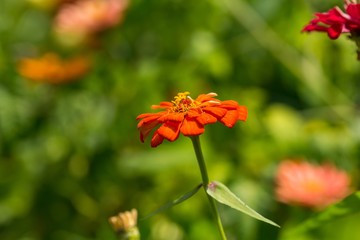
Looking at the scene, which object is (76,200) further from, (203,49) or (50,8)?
(50,8)

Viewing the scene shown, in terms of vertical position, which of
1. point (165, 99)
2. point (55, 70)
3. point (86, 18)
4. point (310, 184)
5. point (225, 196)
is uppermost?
point (86, 18)

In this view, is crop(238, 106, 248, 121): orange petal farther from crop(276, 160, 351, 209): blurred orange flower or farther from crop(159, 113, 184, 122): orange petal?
crop(276, 160, 351, 209): blurred orange flower

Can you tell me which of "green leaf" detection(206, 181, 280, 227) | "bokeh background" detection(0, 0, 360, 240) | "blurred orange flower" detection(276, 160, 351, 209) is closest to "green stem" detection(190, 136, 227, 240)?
"green leaf" detection(206, 181, 280, 227)

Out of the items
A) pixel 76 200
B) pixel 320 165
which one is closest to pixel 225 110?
pixel 320 165

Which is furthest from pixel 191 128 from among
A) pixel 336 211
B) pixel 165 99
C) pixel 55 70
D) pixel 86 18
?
pixel 86 18

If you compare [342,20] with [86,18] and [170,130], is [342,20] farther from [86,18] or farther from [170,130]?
[86,18]

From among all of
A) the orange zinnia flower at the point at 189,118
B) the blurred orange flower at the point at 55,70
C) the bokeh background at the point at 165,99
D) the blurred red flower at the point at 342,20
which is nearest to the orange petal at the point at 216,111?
the orange zinnia flower at the point at 189,118
